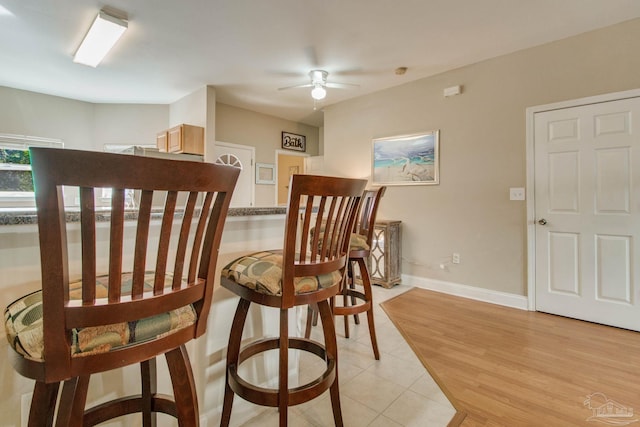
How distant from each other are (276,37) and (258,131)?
101 inches

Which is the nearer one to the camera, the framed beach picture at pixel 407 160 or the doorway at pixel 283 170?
the framed beach picture at pixel 407 160

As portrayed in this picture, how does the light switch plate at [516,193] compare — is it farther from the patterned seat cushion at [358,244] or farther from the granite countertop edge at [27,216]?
the granite countertop edge at [27,216]

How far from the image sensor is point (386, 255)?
3668mm

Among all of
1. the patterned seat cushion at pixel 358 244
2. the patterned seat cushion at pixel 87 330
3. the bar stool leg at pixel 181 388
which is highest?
the patterned seat cushion at pixel 358 244

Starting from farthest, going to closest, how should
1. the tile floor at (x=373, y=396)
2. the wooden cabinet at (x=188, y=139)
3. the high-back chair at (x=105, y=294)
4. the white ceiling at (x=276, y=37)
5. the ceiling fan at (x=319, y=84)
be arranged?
1. the wooden cabinet at (x=188, y=139)
2. the ceiling fan at (x=319, y=84)
3. the white ceiling at (x=276, y=37)
4. the tile floor at (x=373, y=396)
5. the high-back chair at (x=105, y=294)

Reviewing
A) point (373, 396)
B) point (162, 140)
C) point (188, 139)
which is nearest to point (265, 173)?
point (188, 139)

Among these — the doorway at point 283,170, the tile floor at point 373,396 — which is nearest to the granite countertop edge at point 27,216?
the tile floor at point 373,396

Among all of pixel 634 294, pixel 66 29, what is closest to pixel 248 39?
pixel 66 29

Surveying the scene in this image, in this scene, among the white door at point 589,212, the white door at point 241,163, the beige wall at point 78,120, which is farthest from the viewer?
the white door at point 241,163

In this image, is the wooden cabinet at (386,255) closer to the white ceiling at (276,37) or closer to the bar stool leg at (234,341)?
Answer: the white ceiling at (276,37)

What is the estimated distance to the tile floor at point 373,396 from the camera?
4.77ft

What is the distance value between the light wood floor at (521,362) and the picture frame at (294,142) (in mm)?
3770

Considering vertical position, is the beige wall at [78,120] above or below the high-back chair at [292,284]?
above

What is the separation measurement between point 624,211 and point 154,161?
3482 mm
